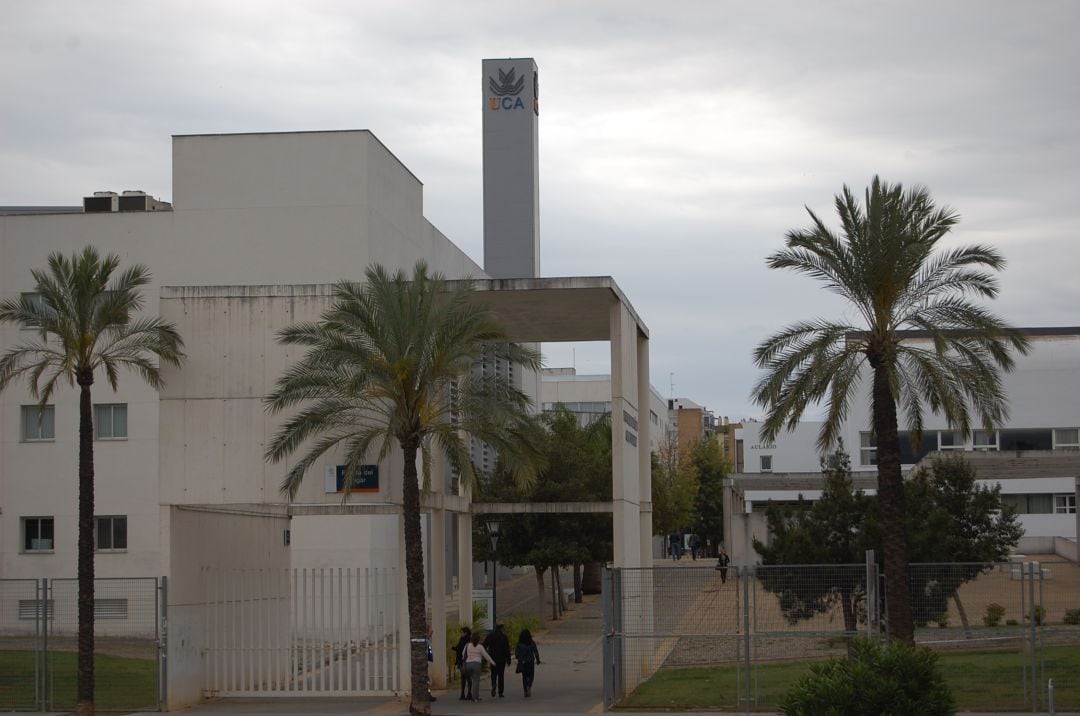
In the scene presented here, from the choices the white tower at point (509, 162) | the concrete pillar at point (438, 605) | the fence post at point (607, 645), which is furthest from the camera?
the white tower at point (509, 162)

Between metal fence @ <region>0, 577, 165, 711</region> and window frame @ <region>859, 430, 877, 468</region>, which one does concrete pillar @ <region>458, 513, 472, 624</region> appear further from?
window frame @ <region>859, 430, 877, 468</region>

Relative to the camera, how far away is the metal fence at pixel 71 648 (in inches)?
1008

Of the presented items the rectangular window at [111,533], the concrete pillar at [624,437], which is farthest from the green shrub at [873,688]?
the rectangular window at [111,533]

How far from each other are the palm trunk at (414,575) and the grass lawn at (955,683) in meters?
3.86

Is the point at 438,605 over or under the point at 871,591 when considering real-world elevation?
under

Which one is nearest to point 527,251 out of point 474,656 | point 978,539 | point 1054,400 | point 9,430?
point 1054,400

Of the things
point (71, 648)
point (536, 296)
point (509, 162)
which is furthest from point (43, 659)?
point (509, 162)

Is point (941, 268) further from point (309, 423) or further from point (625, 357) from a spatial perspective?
point (309, 423)

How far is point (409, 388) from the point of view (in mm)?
23141

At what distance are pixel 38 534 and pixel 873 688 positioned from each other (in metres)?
33.7

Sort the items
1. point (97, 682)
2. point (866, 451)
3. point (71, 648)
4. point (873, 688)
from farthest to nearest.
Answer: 1. point (866, 451)
2. point (71, 648)
3. point (97, 682)
4. point (873, 688)

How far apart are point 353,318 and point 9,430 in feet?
78.4

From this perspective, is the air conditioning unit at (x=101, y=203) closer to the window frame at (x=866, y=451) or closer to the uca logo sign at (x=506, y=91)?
the uca logo sign at (x=506, y=91)

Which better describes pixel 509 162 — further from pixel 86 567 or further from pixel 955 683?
pixel 955 683
